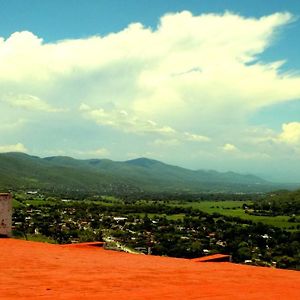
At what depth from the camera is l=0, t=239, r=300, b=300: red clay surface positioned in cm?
591

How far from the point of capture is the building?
47.3 feet

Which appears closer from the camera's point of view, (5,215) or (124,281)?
(124,281)

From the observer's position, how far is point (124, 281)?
7.03 m

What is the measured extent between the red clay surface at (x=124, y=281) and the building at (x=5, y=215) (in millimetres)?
4535

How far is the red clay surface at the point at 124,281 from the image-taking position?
5906mm

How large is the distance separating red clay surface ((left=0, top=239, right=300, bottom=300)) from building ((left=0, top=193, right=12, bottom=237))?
14.9ft

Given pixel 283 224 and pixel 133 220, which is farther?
pixel 133 220

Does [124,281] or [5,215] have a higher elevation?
[5,215]

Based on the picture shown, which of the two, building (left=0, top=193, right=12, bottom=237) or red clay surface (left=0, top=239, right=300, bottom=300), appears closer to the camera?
red clay surface (left=0, top=239, right=300, bottom=300)

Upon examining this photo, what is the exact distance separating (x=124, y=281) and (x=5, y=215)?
868cm

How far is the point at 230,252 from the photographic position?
57.3 meters

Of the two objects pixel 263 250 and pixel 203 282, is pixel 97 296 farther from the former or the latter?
pixel 263 250

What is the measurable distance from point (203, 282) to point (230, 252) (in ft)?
170

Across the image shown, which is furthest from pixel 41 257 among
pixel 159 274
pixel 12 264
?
pixel 159 274
